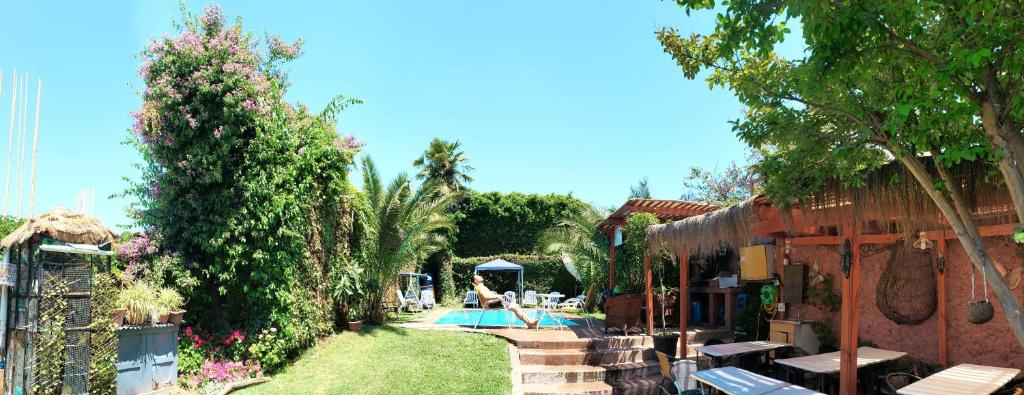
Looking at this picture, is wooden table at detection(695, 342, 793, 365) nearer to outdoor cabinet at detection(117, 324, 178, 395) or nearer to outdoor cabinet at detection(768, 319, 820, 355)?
outdoor cabinet at detection(768, 319, 820, 355)

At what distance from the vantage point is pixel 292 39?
35.2 ft

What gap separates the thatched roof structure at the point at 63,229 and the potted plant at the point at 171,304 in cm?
142

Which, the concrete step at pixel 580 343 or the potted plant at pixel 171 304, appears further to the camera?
the concrete step at pixel 580 343

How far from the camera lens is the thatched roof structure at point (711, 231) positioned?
7642 mm

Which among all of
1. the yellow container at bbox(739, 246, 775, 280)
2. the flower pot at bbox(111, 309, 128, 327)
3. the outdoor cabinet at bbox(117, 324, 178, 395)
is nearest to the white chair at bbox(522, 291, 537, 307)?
the yellow container at bbox(739, 246, 775, 280)

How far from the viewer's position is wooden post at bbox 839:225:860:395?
580 cm

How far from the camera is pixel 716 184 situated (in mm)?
28094

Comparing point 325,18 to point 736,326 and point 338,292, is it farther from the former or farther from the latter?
point 736,326

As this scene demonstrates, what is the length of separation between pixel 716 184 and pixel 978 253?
2506 centimetres

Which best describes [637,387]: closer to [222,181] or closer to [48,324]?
[222,181]

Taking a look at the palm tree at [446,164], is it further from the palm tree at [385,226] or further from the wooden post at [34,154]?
the wooden post at [34,154]

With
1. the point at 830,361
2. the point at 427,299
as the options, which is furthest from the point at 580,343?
the point at 427,299

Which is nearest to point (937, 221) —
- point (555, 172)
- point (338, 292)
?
point (338, 292)

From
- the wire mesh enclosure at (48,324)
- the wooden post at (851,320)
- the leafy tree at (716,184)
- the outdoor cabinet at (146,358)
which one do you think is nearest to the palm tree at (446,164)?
the leafy tree at (716,184)
